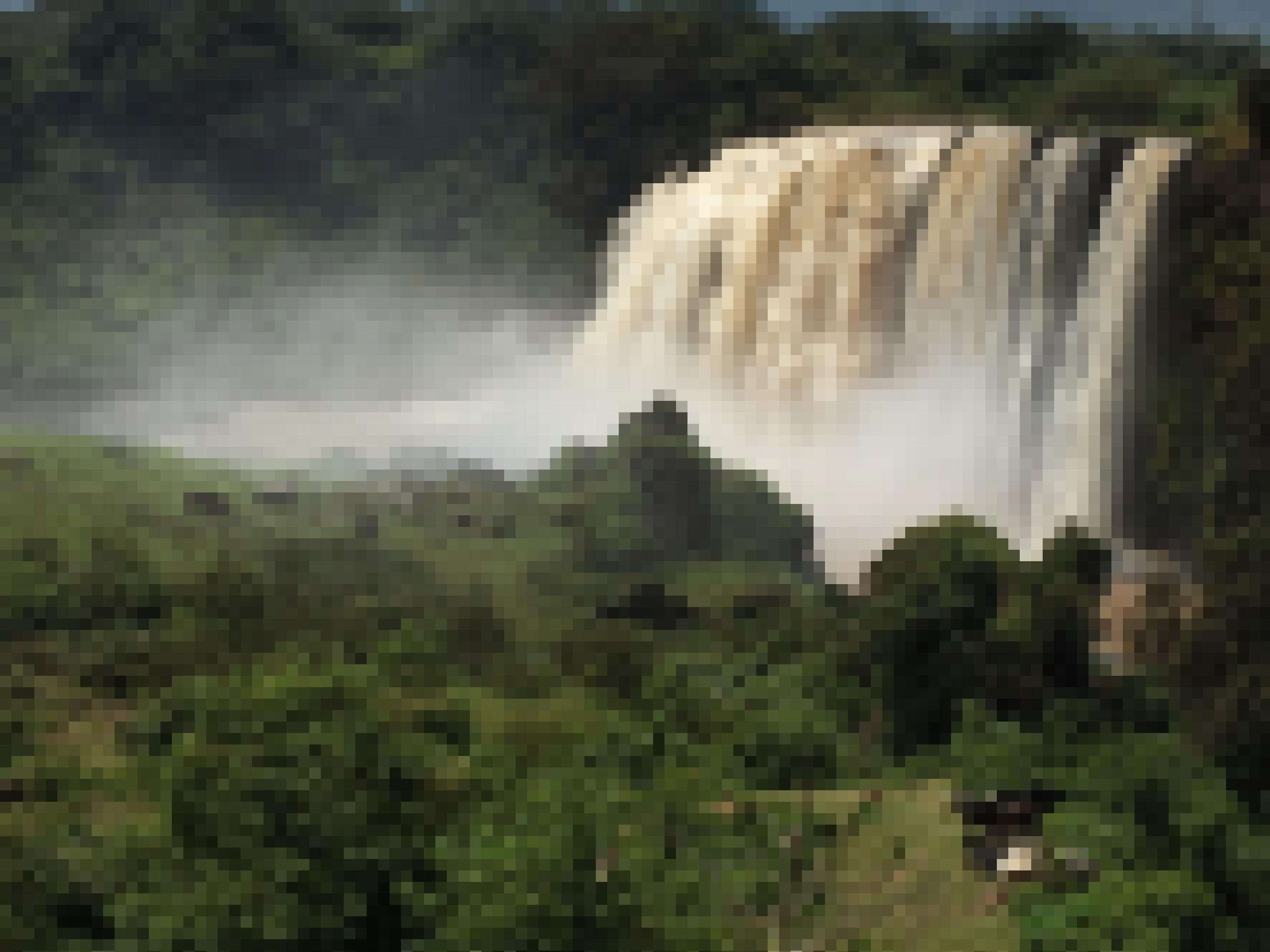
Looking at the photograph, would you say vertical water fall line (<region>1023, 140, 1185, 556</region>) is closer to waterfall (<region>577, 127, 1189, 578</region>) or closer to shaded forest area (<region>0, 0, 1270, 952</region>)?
waterfall (<region>577, 127, 1189, 578</region>)

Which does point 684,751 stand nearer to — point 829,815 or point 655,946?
point 829,815

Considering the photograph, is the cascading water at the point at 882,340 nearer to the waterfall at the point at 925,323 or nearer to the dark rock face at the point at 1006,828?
the waterfall at the point at 925,323

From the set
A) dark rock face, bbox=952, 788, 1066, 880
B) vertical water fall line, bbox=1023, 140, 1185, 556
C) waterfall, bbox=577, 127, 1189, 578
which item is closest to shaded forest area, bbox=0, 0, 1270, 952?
dark rock face, bbox=952, 788, 1066, 880

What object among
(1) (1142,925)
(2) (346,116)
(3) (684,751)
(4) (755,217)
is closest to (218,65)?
(2) (346,116)

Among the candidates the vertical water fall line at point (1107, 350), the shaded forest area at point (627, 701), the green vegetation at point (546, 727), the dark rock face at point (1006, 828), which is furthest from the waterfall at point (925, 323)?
the dark rock face at point (1006, 828)

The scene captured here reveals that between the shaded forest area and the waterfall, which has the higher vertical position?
the waterfall

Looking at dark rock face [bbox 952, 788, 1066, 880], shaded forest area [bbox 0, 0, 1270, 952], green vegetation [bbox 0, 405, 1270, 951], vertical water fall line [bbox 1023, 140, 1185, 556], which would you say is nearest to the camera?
green vegetation [bbox 0, 405, 1270, 951]
